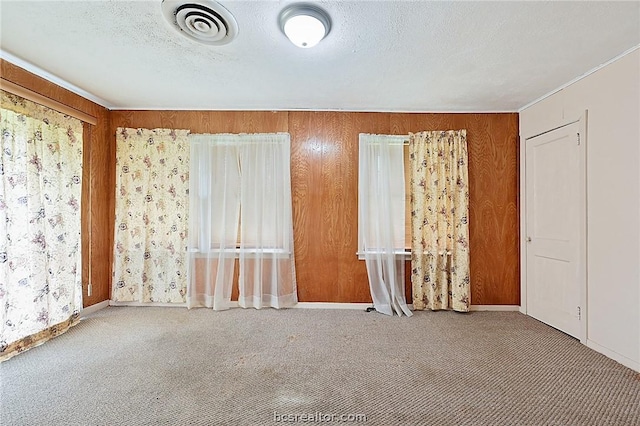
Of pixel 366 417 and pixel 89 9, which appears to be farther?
pixel 89 9

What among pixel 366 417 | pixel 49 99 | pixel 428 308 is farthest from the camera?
pixel 428 308

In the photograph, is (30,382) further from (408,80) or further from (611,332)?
(611,332)

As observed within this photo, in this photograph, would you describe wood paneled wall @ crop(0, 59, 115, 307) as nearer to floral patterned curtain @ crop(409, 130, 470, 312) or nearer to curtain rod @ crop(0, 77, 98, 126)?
curtain rod @ crop(0, 77, 98, 126)

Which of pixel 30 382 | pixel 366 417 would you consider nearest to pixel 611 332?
pixel 366 417

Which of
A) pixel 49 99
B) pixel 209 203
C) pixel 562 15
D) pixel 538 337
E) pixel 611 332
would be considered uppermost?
pixel 562 15

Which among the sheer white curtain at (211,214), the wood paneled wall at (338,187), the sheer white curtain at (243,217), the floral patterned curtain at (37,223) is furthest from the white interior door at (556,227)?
the floral patterned curtain at (37,223)

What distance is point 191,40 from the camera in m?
2.15

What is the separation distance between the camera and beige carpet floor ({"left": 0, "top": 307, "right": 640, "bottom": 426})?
1.72 metres

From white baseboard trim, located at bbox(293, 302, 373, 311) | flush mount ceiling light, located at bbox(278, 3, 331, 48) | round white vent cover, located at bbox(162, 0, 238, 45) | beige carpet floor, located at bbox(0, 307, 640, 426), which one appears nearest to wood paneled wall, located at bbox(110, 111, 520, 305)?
white baseboard trim, located at bbox(293, 302, 373, 311)

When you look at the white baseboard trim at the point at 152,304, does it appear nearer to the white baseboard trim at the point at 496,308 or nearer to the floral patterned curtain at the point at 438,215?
the floral patterned curtain at the point at 438,215

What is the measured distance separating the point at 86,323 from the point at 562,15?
4.80 metres

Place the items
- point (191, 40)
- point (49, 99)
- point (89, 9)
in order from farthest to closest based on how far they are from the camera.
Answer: point (49, 99) → point (191, 40) → point (89, 9)

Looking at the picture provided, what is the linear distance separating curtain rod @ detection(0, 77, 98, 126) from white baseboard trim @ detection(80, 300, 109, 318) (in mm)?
2103

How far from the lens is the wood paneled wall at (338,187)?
142 inches
